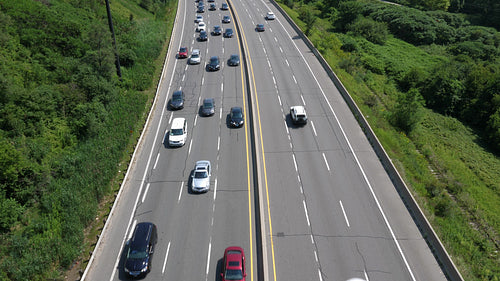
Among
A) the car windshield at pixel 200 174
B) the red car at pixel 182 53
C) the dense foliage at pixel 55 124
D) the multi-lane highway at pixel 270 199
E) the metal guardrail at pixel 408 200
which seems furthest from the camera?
the red car at pixel 182 53

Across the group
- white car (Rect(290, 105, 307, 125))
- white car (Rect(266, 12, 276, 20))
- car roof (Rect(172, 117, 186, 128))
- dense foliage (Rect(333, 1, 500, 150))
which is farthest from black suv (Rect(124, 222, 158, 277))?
white car (Rect(266, 12, 276, 20))

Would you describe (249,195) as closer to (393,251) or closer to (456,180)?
(393,251)

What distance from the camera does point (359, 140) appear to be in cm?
3562

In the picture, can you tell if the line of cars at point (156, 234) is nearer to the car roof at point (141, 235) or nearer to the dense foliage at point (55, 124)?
the car roof at point (141, 235)

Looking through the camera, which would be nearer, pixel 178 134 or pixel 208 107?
pixel 178 134

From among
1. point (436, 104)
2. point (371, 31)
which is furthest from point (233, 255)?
point (371, 31)

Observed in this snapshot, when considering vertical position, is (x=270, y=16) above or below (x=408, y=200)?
above

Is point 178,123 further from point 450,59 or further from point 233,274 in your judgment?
point 450,59

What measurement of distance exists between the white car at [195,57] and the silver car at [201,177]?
28.3 meters

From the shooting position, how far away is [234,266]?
69.3 feet

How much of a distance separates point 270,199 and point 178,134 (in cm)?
1355

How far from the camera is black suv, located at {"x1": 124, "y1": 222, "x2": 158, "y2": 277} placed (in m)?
21.5

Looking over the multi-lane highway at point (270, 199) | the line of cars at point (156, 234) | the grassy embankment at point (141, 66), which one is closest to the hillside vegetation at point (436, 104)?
the multi-lane highway at point (270, 199)

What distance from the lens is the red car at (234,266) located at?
2086 cm
